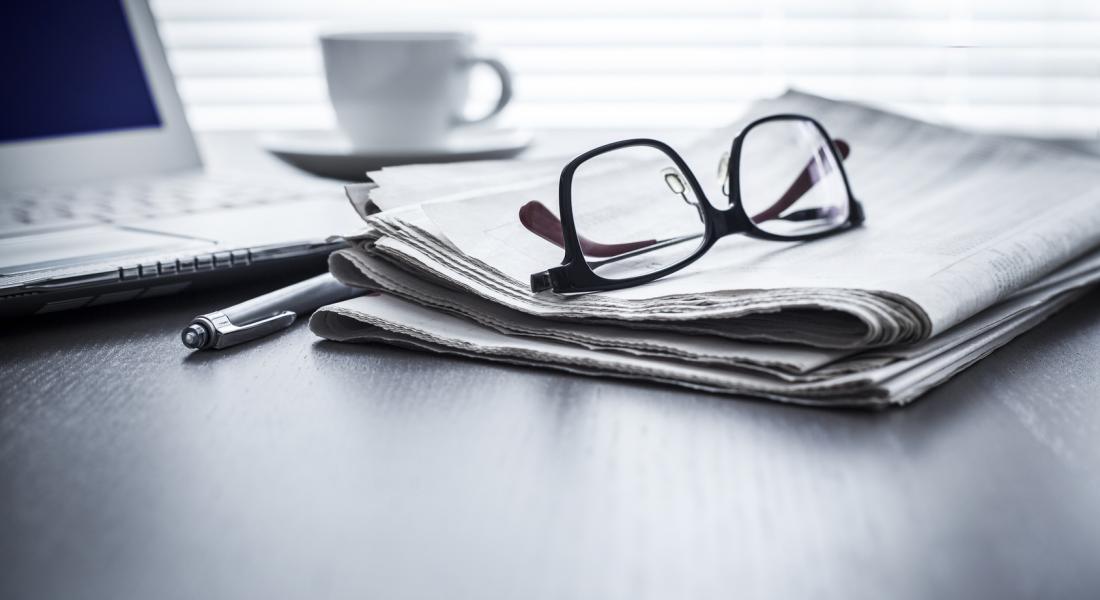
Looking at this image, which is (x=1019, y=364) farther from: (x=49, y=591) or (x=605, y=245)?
(x=49, y=591)

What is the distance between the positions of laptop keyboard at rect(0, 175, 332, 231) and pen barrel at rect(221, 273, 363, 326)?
27 cm

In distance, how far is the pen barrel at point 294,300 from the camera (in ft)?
1.58

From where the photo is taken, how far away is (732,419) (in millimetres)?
362

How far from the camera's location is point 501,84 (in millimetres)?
948

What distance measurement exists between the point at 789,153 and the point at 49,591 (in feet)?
1.90

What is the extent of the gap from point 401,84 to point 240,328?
48 cm

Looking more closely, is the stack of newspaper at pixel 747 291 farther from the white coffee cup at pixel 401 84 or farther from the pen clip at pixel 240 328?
→ the white coffee cup at pixel 401 84

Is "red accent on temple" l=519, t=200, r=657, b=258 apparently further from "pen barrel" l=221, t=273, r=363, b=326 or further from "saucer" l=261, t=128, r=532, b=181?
"saucer" l=261, t=128, r=532, b=181

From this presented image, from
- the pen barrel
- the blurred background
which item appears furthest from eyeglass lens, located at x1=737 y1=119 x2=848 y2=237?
the blurred background

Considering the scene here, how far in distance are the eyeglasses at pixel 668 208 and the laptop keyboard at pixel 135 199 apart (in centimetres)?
34

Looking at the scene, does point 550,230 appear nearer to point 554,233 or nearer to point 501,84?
point 554,233

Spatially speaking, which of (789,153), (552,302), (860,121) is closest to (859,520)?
(552,302)

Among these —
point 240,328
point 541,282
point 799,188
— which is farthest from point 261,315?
point 799,188

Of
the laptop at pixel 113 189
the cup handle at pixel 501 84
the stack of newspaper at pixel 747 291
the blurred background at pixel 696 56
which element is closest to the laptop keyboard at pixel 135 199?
the laptop at pixel 113 189
